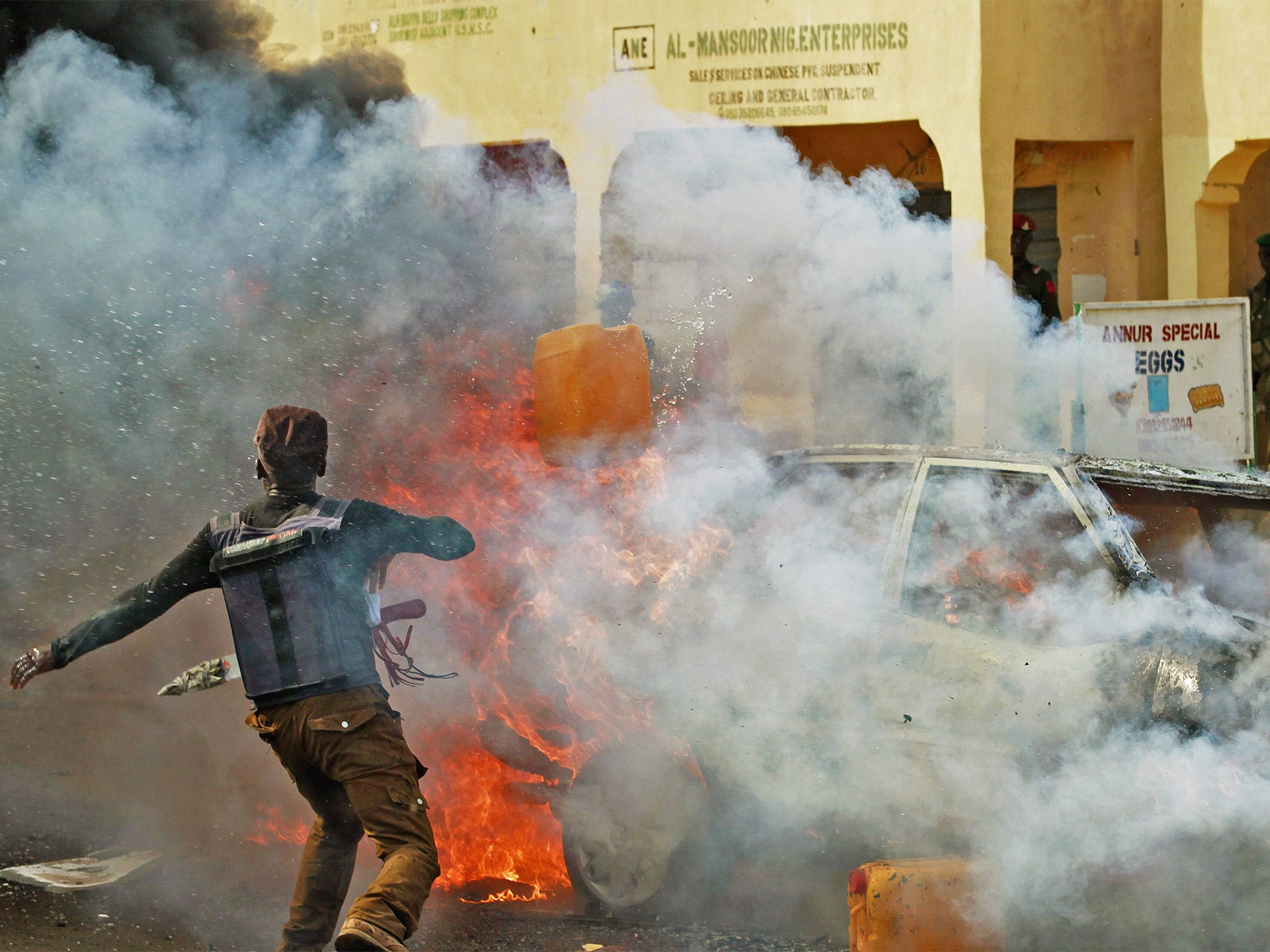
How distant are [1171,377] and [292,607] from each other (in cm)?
627

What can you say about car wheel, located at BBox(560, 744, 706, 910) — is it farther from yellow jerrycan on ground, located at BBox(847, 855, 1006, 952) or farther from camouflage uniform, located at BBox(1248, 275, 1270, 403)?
camouflage uniform, located at BBox(1248, 275, 1270, 403)

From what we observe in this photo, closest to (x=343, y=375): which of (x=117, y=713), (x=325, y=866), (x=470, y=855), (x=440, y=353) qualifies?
(x=440, y=353)

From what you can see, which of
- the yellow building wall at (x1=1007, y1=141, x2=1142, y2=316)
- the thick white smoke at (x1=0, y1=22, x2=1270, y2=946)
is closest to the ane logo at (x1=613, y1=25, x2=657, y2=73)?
the thick white smoke at (x1=0, y1=22, x2=1270, y2=946)

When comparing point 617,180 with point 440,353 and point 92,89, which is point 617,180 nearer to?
point 440,353

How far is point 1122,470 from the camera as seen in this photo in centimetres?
431

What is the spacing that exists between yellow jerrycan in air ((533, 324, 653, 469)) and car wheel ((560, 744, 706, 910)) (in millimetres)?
1931

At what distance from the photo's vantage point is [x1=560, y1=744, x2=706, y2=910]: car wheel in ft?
14.2

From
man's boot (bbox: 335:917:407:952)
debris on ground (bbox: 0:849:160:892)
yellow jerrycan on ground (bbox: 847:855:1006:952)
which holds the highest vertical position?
man's boot (bbox: 335:917:407:952)

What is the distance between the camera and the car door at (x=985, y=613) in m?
3.90

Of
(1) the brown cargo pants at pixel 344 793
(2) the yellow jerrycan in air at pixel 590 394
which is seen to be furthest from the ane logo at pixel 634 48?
(1) the brown cargo pants at pixel 344 793

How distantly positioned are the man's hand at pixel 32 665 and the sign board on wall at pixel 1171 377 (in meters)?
6.19

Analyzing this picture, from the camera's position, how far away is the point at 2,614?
6.54 meters

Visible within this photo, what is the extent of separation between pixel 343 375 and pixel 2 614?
2.22 metres

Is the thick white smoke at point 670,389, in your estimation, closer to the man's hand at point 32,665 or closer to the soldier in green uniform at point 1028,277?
the soldier in green uniform at point 1028,277
